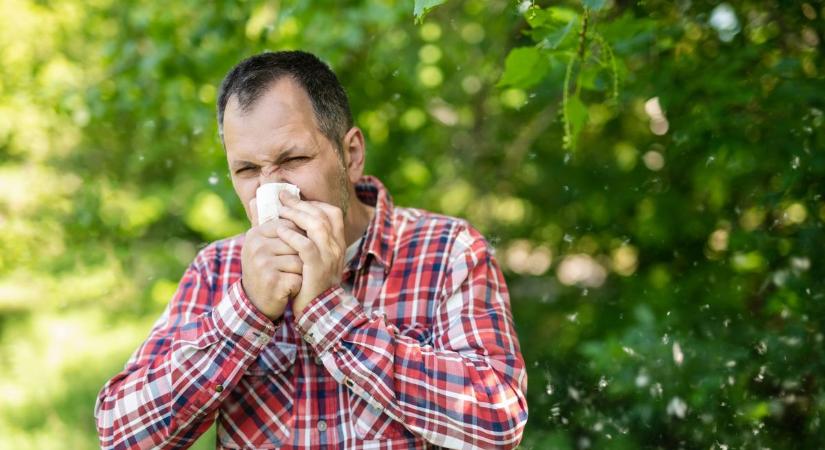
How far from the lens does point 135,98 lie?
3672 mm

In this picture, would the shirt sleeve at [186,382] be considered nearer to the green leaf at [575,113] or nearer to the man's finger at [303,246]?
the man's finger at [303,246]

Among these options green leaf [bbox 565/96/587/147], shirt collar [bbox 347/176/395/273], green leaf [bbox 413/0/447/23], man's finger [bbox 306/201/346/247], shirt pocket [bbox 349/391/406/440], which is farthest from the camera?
green leaf [bbox 565/96/587/147]

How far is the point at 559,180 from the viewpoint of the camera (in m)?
3.61

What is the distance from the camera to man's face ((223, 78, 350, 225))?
1.65 meters

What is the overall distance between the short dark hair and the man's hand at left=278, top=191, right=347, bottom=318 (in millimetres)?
308

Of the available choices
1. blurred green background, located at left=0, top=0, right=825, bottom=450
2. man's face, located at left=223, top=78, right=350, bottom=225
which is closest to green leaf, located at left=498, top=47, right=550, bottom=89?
blurred green background, located at left=0, top=0, right=825, bottom=450

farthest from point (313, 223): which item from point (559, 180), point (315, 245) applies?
point (559, 180)

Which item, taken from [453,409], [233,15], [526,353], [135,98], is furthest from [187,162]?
[453,409]

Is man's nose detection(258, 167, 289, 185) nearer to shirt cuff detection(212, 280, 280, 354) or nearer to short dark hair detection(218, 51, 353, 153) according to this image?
short dark hair detection(218, 51, 353, 153)

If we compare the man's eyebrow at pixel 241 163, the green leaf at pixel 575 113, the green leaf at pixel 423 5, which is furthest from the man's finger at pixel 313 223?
the green leaf at pixel 575 113

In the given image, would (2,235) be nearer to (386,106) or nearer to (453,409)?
(386,106)

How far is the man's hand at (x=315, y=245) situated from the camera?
4.74ft

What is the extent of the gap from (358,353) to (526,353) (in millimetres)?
1728

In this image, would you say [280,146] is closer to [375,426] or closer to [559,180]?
[375,426]
